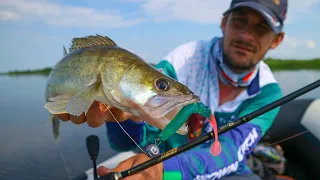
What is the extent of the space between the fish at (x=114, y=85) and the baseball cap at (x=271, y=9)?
1720mm

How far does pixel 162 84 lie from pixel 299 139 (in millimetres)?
3723

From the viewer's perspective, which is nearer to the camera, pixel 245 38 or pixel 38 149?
pixel 245 38

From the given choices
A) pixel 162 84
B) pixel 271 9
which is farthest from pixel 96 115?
pixel 271 9

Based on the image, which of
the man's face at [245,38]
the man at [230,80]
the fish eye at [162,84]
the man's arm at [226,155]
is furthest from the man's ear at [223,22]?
the fish eye at [162,84]

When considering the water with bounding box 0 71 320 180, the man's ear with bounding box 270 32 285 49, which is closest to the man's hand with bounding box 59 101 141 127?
the water with bounding box 0 71 320 180

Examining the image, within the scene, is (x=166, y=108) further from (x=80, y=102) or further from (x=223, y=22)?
(x=223, y=22)

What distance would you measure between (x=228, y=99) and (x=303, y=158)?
1.84 m

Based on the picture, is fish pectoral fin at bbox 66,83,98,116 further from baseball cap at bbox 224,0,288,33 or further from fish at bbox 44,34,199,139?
baseball cap at bbox 224,0,288,33

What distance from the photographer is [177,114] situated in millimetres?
1362

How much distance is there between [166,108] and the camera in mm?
1421

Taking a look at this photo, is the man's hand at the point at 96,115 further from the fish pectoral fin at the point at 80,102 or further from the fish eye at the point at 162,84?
the fish eye at the point at 162,84

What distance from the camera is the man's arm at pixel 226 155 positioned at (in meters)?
2.29

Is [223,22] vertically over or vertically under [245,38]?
over

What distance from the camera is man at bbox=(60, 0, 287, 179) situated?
277 cm
